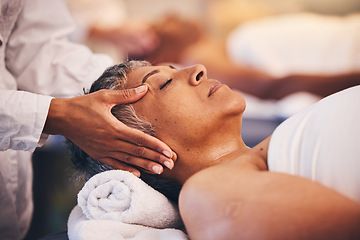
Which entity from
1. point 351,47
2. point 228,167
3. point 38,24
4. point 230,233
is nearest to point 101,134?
point 228,167

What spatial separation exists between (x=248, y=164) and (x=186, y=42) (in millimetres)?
3072

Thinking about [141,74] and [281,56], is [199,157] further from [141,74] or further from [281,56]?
[281,56]

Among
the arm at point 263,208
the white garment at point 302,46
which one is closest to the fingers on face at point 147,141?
the arm at point 263,208

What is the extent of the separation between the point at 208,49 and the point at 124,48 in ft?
2.67

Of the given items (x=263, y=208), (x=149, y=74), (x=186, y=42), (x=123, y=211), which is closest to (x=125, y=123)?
(x=149, y=74)

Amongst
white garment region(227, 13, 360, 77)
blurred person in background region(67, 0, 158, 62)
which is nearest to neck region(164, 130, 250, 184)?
white garment region(227, 13, 360, 77)

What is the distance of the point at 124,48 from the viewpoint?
362 centimetres

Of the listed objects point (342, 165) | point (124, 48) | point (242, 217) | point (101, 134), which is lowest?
point (124, 48)

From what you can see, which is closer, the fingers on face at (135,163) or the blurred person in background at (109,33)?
the fingers on face at (135,163)

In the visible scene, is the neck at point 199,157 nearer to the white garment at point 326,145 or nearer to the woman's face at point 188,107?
the woman's face at point 188,107

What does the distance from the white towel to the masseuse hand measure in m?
0.08

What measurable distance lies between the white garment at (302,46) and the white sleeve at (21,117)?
2.20 m

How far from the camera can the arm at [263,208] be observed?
29.2 inches

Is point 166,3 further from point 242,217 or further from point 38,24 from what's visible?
point 242,217
